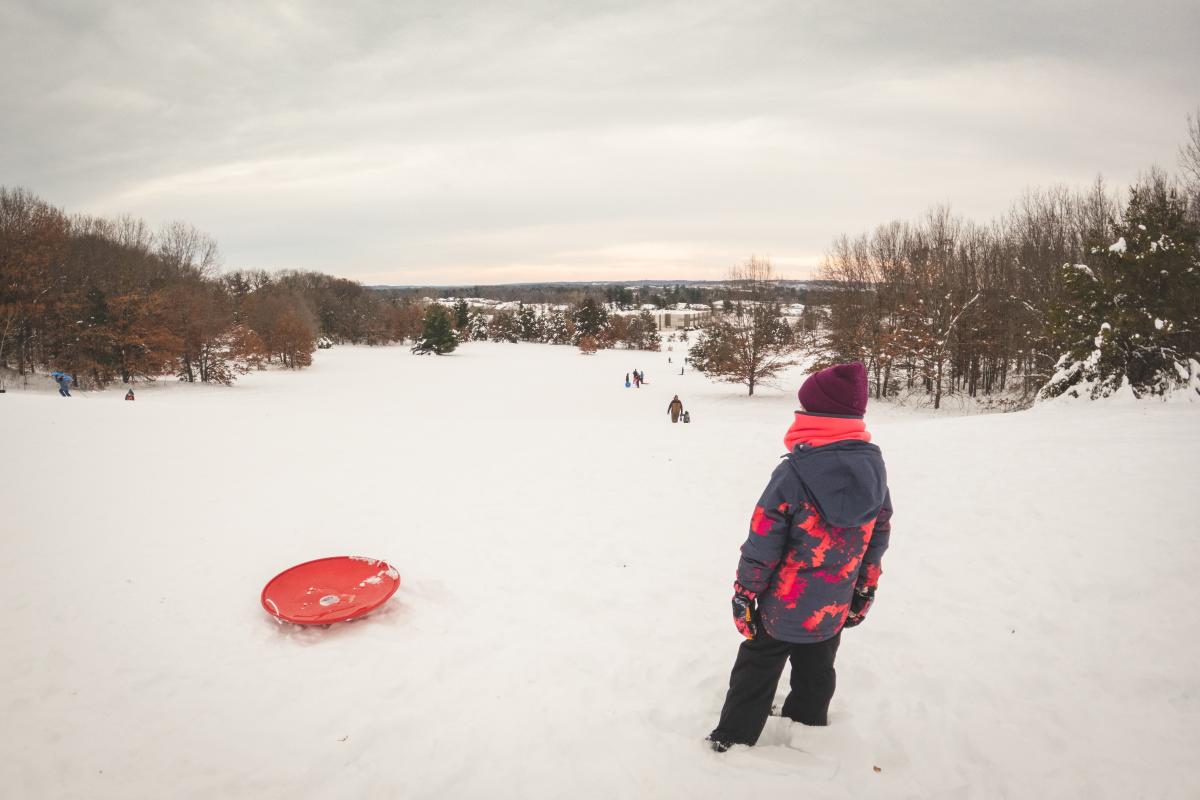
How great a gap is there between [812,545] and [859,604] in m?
0.72

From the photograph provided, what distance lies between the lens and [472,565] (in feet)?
21.3

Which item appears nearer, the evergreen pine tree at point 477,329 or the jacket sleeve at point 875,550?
the jacket sleeve at point 875,550

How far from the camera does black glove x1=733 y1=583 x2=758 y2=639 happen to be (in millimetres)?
3010

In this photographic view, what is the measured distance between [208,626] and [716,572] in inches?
206

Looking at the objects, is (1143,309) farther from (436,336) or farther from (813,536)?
(436,336)

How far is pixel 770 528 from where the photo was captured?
2850mm

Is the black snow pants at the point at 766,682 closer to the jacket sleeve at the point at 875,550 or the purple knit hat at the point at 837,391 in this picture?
the jacket sleeve at the point at 875,550

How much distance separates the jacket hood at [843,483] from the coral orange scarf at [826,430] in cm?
4

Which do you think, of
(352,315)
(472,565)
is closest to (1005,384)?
(472,565)

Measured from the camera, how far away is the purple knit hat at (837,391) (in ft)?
9.11

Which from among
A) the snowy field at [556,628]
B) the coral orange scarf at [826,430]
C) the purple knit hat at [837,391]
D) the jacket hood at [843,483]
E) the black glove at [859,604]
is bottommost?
the snowy field at [556,628]

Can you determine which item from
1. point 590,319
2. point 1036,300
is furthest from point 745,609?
point 590,319

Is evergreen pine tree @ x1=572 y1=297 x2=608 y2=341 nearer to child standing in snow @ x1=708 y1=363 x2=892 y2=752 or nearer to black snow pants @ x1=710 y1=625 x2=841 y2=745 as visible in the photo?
black snow pants @ x1=710 y1=625 x2=841 y2=745

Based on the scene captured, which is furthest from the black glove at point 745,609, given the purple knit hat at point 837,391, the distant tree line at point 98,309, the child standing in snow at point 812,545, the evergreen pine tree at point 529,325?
the evergreen pine tree at point 529,325
